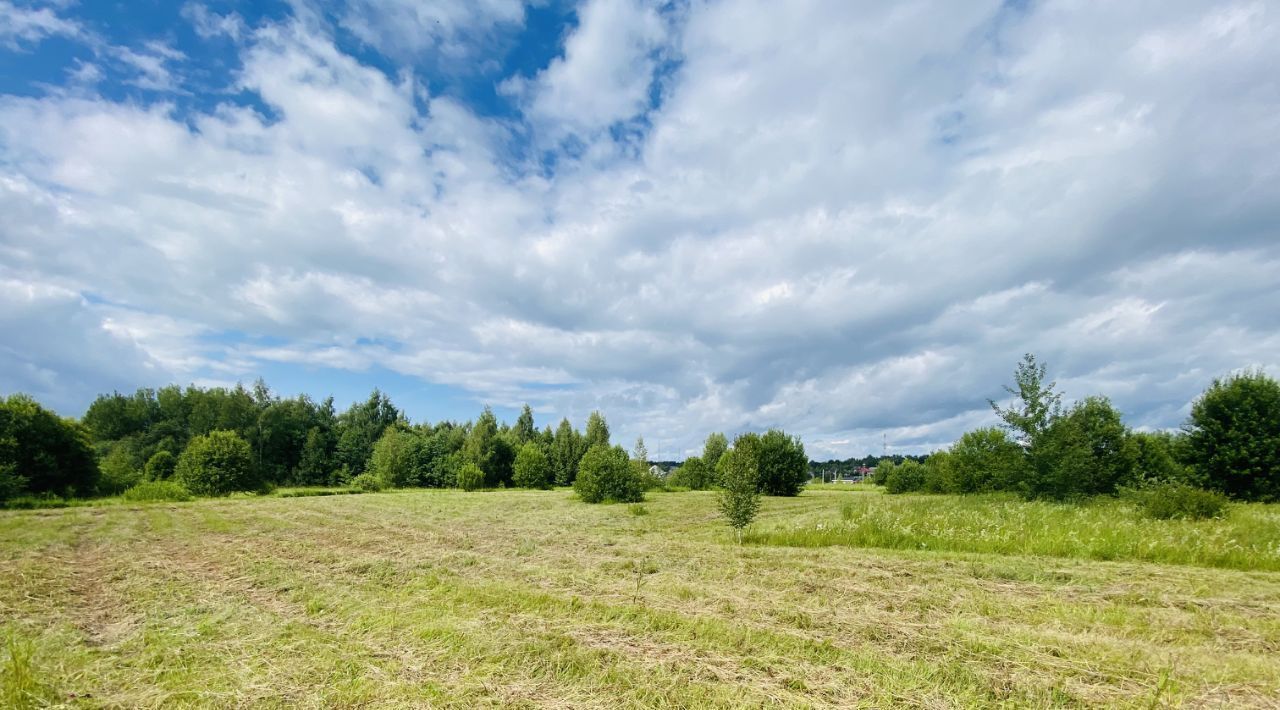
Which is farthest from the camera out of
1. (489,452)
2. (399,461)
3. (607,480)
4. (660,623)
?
(489,452)

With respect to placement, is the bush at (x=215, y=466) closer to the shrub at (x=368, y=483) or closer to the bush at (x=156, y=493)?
the bush at (x=156, y=493)

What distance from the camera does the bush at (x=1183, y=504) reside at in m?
14.8

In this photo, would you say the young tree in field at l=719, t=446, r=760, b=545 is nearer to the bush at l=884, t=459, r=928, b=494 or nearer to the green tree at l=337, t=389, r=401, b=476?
the bush at l=884, t=459, r=928, b=494

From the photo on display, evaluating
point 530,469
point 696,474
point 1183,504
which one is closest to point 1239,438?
point 1183,504

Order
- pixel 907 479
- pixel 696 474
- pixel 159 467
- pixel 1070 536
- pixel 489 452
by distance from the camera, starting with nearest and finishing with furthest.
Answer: pixel 1070 536, pixel 159 467, pixel 907 479, pixel 696 474, pixel 489 452

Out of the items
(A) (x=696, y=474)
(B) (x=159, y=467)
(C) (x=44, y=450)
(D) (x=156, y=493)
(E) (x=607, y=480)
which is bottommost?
(D) (x=156, y=493)

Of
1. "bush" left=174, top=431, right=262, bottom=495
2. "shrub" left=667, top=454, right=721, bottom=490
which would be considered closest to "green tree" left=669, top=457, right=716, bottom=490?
"shrub" left=667, top=454, right=721, bottom=490

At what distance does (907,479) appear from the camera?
55781 millimetres

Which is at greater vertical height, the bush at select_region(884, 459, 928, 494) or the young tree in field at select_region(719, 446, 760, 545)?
the young tree in field at select_region(719, 446, 760, 545)

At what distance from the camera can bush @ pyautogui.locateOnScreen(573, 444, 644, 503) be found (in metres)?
32.7

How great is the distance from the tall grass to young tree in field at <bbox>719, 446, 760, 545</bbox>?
1.99 ft

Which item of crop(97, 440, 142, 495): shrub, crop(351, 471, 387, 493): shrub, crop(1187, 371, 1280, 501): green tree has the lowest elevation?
crop(351, 471, 387, 493): shrub

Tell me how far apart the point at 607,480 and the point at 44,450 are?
134 feet

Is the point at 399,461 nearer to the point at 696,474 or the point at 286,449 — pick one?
the point at 286,449
